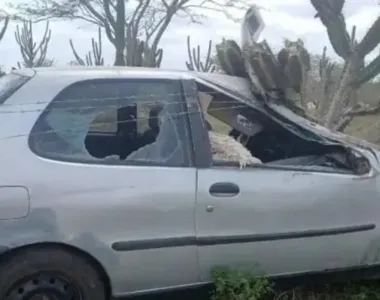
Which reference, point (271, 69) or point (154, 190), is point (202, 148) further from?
point (271, 69)

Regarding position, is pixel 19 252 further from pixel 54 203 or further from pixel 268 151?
pixel 268 151

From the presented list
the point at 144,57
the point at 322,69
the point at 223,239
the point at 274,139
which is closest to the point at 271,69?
the point at 274,139

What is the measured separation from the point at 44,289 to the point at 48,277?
0.21 ft

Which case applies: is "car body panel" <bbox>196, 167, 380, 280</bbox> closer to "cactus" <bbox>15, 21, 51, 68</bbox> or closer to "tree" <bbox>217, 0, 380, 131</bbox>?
"tree" <bbox>217, 0, 380, 131</bbox>

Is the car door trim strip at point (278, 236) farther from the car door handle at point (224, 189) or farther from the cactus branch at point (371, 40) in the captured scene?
the cactus branch at point (371, 40)

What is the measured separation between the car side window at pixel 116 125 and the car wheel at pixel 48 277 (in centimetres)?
53

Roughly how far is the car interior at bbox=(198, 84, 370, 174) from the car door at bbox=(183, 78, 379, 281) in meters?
0.13

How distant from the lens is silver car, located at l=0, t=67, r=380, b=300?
3.13 meters

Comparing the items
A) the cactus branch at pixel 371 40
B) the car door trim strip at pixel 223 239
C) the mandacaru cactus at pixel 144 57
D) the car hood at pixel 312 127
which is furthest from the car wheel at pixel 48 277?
the mandacaru cactus at pixel 144 57

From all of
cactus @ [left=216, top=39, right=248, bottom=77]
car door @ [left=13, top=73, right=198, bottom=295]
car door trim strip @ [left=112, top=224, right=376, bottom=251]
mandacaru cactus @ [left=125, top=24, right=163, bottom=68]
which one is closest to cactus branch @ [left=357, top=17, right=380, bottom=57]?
cactus @ [left=216, top=39, right=248, bottom=77]

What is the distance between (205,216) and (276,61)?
52.5 inches

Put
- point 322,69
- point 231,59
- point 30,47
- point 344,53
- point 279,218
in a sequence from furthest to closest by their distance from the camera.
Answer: point 30,47
point 322,69
point 344,53
point 231,59
point 279,218

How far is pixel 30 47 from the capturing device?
20500 mm

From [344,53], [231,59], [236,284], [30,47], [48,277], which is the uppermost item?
[231,59]
